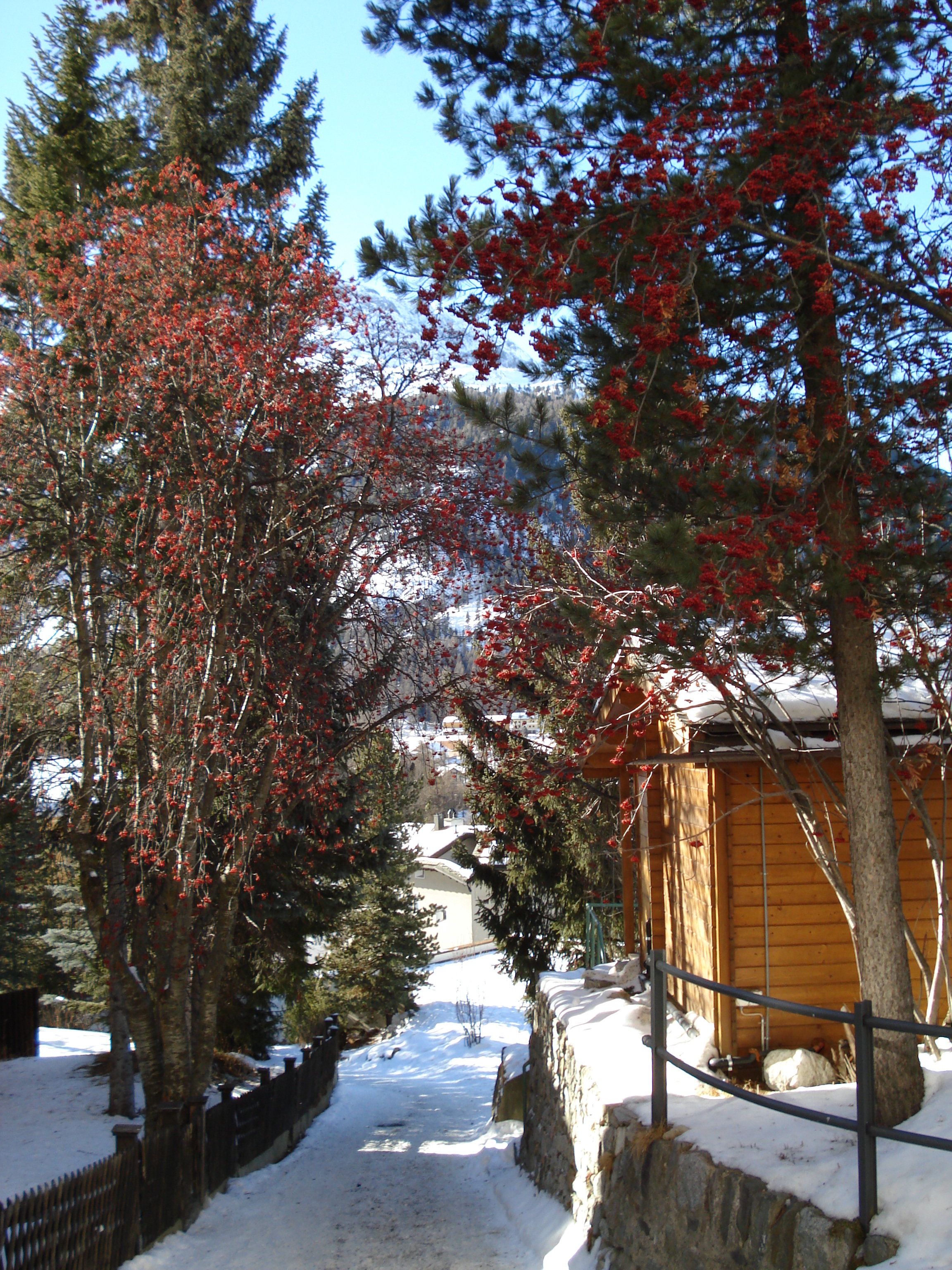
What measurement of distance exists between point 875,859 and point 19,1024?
1289cm

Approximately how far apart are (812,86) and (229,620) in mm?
6357

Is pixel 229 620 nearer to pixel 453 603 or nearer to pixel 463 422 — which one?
pixel 453 603

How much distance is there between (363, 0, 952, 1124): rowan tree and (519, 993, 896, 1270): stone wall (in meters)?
0.75

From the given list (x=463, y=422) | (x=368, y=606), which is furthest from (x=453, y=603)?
(x=463, y=422)

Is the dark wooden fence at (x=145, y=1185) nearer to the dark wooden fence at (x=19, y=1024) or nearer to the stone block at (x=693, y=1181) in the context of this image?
the stone block at (x=693, y=1181)

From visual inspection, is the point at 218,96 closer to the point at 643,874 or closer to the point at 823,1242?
the point at 643,874

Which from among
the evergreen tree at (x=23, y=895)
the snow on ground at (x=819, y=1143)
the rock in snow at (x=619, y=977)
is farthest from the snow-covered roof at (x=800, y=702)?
the evergreen tree at (x=23, y=895)

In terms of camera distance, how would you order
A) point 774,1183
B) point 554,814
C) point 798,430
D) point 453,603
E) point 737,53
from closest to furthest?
point 774,1183 → point 798,430 → point 737,53 → point 453,603 → point 554,814

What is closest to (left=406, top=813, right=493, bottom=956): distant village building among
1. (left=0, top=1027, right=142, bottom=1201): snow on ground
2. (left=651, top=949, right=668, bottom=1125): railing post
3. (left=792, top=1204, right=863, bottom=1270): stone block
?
(left=0, top=1027, right=142, bottom=1201): snow on ground

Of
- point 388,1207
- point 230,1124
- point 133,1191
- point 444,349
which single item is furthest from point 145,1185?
point 444,349

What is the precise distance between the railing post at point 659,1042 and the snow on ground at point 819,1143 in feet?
0.37

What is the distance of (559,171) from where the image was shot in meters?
5.39

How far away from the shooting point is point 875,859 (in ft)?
14.6

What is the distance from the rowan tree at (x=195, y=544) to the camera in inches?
327
